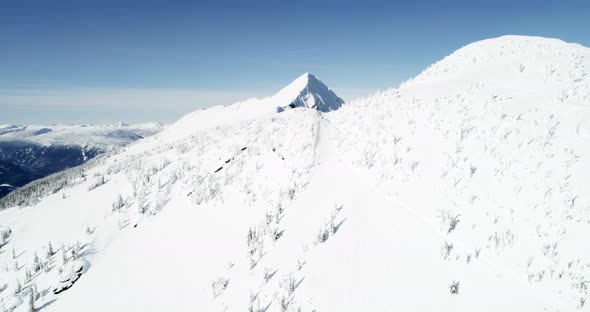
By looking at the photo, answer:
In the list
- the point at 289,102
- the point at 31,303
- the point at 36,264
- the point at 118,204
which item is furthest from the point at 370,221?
the point at 289,102

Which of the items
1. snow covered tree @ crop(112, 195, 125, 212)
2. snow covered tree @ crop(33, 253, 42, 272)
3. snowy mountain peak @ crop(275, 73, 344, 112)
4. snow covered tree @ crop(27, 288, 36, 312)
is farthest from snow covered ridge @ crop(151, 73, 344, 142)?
snow covered tree @ crop(27, 288, 36, 312)

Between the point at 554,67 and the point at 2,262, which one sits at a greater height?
the point at 554,67

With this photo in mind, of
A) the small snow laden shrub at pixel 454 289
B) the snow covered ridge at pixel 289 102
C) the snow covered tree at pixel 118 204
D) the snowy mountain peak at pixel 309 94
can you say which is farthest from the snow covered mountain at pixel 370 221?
the snowy mountain peak at pixel 309 94

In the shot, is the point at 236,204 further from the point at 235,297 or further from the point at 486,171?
the point at 486,171

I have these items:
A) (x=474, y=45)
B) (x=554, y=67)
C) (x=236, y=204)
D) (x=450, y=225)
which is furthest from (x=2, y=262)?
(x=474, y=45)

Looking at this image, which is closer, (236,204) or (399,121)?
(236,204)
